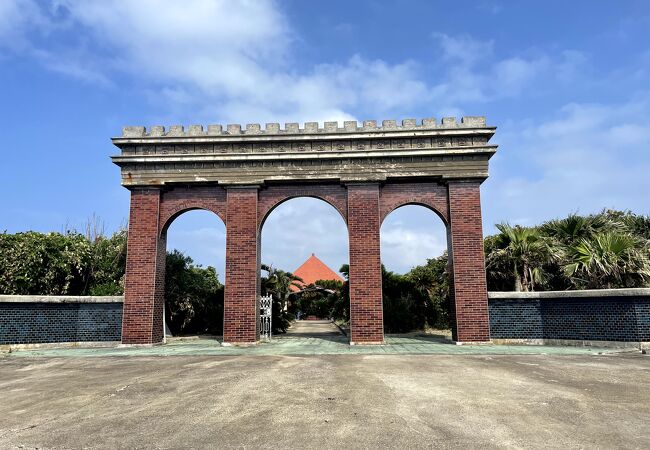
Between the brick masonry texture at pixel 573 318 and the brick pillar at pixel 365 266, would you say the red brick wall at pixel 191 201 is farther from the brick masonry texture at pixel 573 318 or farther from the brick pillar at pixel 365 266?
the brick masonry texture at pixel 573 318

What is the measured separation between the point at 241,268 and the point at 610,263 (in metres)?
12.7

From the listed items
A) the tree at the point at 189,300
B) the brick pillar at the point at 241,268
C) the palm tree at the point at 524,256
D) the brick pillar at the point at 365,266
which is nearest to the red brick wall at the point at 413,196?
the brick pillar at the point at 365,266

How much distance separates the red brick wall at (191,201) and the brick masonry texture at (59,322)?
385 cm

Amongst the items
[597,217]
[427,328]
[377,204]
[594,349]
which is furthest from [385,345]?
[597,217]

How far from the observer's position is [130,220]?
1566 cm

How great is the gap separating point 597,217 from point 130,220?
1895cm

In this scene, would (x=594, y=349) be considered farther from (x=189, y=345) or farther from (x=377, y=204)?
(x=189, y=345)

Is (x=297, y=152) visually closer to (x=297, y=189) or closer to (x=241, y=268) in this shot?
(x=297, y=189)

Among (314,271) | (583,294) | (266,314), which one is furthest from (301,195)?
(314,271)

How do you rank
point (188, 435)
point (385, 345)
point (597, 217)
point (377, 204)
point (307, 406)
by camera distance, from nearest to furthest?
point (188, 435) → point (307, 406) → point (385, 345) → point (377, 204) → point (597, 217)

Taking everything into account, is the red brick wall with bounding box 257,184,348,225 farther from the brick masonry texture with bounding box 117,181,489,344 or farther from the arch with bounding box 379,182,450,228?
the arch with bounding box 379,182,450,228

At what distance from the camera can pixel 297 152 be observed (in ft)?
51.6

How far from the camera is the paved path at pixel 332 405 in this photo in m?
4.88

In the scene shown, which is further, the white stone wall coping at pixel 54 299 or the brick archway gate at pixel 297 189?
the brick archway gate at pixel 297 189
